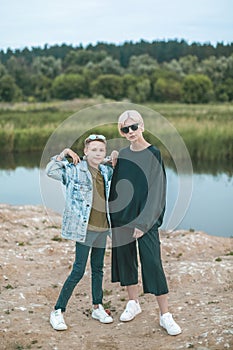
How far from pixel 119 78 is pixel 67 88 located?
12.4 ft

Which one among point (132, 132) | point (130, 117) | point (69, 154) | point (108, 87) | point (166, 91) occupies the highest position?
point (130, 117)

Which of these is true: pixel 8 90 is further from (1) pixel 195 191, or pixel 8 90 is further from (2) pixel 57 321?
(2) pixel 57 321

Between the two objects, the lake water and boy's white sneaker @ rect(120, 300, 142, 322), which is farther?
the lake water

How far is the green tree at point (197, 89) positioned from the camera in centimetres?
4069

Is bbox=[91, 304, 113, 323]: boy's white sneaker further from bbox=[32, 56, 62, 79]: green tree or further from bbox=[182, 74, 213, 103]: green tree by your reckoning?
bbox=[32, 56, 62, 79]: green tree

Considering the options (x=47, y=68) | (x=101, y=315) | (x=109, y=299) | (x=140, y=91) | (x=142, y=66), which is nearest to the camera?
(x=101, y=315)

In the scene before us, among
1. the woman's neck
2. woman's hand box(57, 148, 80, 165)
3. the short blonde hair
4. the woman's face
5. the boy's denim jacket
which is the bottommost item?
the boy's denim jacket

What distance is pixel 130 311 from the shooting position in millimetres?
4863

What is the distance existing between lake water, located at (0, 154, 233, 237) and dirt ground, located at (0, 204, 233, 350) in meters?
2.09

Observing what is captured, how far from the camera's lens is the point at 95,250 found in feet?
15.2

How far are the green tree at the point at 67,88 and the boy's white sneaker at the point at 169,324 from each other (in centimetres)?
3950

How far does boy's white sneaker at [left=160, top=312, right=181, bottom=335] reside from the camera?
14.7 ft

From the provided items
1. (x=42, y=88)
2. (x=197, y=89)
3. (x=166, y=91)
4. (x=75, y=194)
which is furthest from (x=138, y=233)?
(x=42, y=88)

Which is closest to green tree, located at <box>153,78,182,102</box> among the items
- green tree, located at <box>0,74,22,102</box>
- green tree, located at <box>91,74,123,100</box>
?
green tree, located at <box>91,74,123,100</box>
